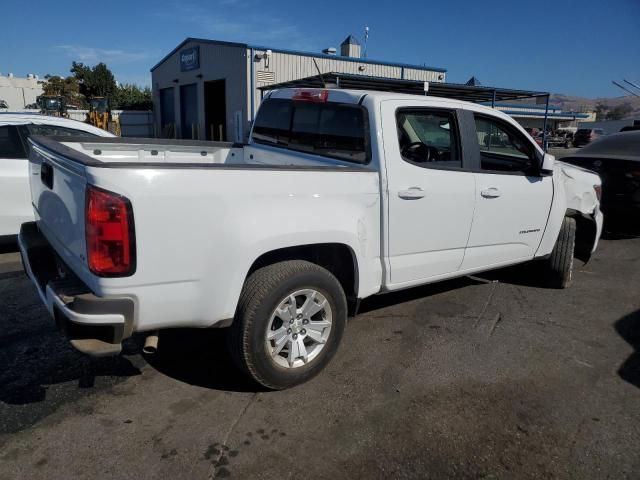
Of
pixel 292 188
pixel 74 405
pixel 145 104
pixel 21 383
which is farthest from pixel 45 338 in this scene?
pixel 145 104

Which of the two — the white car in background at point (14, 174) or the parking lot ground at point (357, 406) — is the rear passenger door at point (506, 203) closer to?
the parking lot ground at point (357, 406)

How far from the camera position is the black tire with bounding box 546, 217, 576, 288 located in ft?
16.6

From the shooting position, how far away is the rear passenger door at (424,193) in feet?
11.5

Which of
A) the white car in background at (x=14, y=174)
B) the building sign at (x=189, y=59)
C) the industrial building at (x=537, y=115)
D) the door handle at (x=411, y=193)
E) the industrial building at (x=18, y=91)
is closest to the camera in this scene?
the door handle at (x=411, y=193)

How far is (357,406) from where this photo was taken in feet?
10.1

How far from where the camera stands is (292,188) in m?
2.94

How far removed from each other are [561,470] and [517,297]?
2.67m

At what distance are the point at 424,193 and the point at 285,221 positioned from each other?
1219 mm

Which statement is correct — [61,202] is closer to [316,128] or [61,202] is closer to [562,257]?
[316,128]

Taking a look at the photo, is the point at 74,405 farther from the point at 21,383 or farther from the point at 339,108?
the point at 339,108

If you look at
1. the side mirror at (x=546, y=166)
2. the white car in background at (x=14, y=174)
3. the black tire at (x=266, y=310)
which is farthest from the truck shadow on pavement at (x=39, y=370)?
the side mirror at (x=546, y=166)

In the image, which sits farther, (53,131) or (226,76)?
(226,76)

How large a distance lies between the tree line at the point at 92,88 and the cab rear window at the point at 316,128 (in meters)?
41.6

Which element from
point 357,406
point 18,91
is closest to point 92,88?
point 18,91
